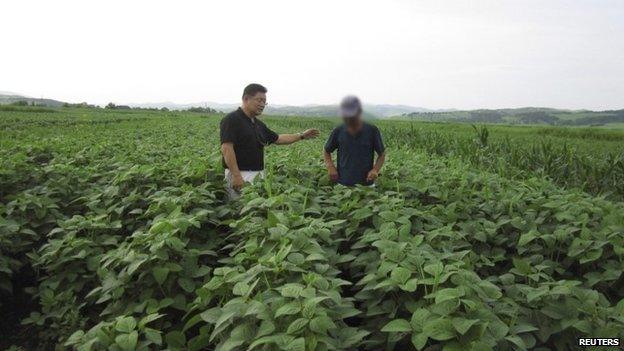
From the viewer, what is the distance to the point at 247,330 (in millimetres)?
1752

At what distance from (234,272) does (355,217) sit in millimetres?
1062

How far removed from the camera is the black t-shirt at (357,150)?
15.1ft

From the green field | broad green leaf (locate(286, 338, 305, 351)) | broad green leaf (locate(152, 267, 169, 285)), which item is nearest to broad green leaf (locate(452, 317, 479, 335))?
the green field

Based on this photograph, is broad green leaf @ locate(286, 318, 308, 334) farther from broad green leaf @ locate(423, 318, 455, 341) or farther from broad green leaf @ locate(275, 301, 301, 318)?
broad green leaf @ locate(423, 318, 455, 341)

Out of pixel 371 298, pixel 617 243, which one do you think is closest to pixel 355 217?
pixel 371 298

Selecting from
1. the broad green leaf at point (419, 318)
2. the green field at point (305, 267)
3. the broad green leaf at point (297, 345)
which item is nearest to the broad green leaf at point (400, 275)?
the green field at point (305, 267)

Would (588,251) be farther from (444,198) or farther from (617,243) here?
(444,198)

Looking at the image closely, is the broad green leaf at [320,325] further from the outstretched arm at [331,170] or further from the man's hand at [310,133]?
the man's hand at [310,133]

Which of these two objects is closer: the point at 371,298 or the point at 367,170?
the point at 371,298

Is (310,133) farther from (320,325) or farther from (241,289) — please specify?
(320,325)

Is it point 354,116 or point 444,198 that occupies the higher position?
point 354,116

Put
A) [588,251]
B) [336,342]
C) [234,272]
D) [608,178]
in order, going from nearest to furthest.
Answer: [336,342] → [234,272] → [588,251] → [608,178]

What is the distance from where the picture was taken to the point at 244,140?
475 centimetres

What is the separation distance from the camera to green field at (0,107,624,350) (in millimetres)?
1816
